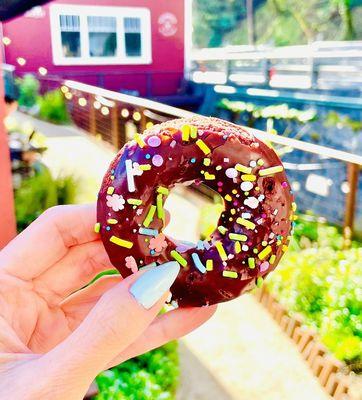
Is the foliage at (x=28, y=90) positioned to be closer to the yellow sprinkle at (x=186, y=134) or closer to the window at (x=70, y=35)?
the window at (x=70, y=35)

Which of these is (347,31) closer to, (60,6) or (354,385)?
(60,6)

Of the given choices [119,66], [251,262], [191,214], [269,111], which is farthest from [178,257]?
[119,66]

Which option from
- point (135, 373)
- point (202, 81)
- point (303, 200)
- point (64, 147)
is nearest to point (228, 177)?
point (135, 373)

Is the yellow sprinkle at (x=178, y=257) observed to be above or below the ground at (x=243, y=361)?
above

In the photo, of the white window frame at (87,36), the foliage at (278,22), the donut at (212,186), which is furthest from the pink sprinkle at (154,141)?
the foliage at (278,22)

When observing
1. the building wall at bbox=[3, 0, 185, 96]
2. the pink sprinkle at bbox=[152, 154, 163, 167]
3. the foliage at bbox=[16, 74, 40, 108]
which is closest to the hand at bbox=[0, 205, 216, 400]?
the pink sprinkle at bbox=[152, 154, 163, 167]

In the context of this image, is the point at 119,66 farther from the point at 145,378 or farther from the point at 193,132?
the point at 193,132

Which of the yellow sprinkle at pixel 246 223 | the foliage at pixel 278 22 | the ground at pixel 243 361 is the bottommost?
the ground at pixel 243 361
